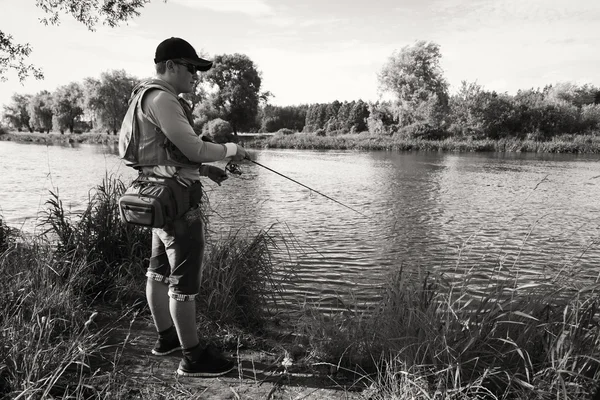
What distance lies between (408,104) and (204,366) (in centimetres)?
5872

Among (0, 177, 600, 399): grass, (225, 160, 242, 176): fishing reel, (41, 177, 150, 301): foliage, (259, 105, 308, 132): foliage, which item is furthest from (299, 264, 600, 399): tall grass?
(259, 105, 308, 132): foliage

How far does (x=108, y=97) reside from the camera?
55000mm

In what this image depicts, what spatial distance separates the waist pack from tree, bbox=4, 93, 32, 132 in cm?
8936

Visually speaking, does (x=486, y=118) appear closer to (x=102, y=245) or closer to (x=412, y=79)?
(x=412, y=79)

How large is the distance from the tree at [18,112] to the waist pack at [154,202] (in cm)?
8936

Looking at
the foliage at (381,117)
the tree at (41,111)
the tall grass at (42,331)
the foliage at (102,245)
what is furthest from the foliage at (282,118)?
the tall grass at (42,331)

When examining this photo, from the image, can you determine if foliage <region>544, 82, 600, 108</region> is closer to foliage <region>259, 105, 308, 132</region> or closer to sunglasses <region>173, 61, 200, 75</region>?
foliage <region>259, 105, 308, 132</region>

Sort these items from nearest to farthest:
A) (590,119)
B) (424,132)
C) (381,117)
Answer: (424,132) < (590,119) < (381,117)

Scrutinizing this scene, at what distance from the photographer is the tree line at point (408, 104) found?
50.3 m

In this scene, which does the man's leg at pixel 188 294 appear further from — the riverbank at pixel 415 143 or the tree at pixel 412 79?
the tree at pixel 412 79

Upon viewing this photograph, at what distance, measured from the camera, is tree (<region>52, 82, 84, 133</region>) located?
65.7 metres

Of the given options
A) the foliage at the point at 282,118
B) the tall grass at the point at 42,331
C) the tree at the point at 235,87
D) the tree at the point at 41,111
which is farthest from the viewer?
the foliage at the point at 282,118

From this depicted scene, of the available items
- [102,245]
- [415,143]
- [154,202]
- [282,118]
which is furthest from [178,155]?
[282,118]

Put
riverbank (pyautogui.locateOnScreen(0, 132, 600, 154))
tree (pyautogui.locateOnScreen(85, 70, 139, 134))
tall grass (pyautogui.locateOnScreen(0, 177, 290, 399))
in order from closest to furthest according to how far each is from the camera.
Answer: tall grass (pyautogui.locateOnScreen(0, 177, 290, 399)) → riverbank (pyautogui.locateOnScreen(0, 132, 600, 154)) → tree (pyautogui.locateOnScreen(85, 70, 139, 134))
